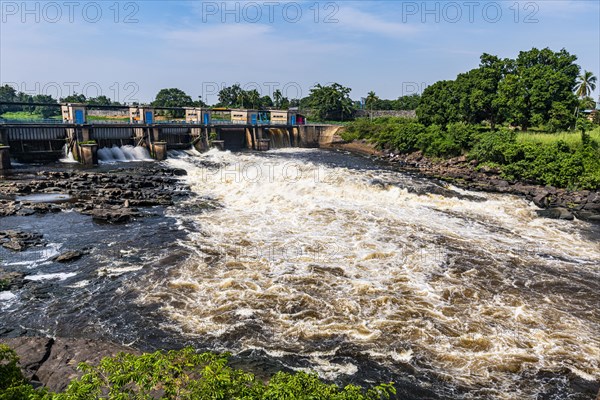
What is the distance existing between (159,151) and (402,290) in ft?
133

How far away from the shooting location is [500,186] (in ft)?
125

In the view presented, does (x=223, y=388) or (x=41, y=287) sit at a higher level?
(x=223, y=388)

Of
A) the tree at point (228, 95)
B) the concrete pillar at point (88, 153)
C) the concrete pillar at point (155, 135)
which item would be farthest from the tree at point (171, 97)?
the concrete pillar at point (88, 153)

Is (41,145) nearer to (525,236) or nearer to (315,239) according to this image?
(315,239)

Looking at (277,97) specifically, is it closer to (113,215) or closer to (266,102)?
(266,102)

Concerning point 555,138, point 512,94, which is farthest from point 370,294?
point 512,94

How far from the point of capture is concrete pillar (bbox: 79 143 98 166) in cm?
4319

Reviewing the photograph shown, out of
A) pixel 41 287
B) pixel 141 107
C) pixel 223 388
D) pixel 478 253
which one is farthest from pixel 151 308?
pixel 141 107

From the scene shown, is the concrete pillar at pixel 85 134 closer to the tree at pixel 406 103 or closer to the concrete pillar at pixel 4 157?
the concrete pillar at pixel 4 157

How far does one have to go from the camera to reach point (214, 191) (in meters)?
35.0

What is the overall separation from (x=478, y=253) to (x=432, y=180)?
71.0 ft

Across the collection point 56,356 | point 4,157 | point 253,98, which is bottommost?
point 56,356

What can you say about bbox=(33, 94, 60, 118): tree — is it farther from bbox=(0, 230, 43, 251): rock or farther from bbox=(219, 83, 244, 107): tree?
bbox=(0, 230, 43, 251): rock

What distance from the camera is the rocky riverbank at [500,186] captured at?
30.4 m
